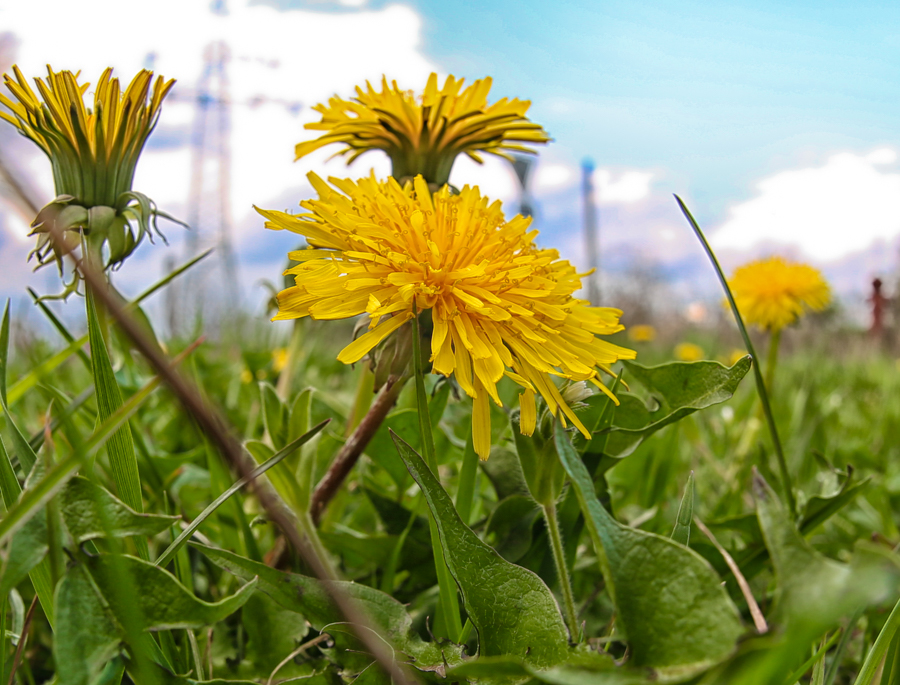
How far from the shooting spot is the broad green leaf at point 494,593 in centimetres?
59

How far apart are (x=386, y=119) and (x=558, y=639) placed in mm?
761

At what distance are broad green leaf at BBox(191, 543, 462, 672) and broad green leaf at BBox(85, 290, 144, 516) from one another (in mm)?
109

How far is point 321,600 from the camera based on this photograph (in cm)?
69

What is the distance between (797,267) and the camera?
2.63 meters

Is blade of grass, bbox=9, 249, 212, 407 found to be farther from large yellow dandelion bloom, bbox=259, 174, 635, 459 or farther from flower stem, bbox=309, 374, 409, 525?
flower stem, bbox=309, 374, 409, 525

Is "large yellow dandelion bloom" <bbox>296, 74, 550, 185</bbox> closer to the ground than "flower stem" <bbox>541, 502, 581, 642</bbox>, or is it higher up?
higher up

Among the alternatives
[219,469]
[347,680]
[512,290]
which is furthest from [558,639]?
[219,469]

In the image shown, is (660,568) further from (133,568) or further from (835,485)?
(835,485)

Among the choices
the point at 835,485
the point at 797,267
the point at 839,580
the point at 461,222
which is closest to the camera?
the point at 839,580

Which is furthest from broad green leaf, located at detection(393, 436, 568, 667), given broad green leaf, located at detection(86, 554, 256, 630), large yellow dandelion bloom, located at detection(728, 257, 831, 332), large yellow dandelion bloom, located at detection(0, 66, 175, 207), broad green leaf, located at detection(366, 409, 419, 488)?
large yellow dandelion bloom, located at detection(728, 257, 831, 332)

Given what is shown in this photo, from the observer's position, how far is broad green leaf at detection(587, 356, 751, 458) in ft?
2.40

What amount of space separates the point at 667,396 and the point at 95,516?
2.15ft

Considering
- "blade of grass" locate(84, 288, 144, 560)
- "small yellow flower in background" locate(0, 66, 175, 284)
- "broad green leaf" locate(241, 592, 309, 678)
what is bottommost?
"broad green leaf" locate(241, 592, 309, 678)

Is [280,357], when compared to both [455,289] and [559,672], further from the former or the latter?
[559,672]
